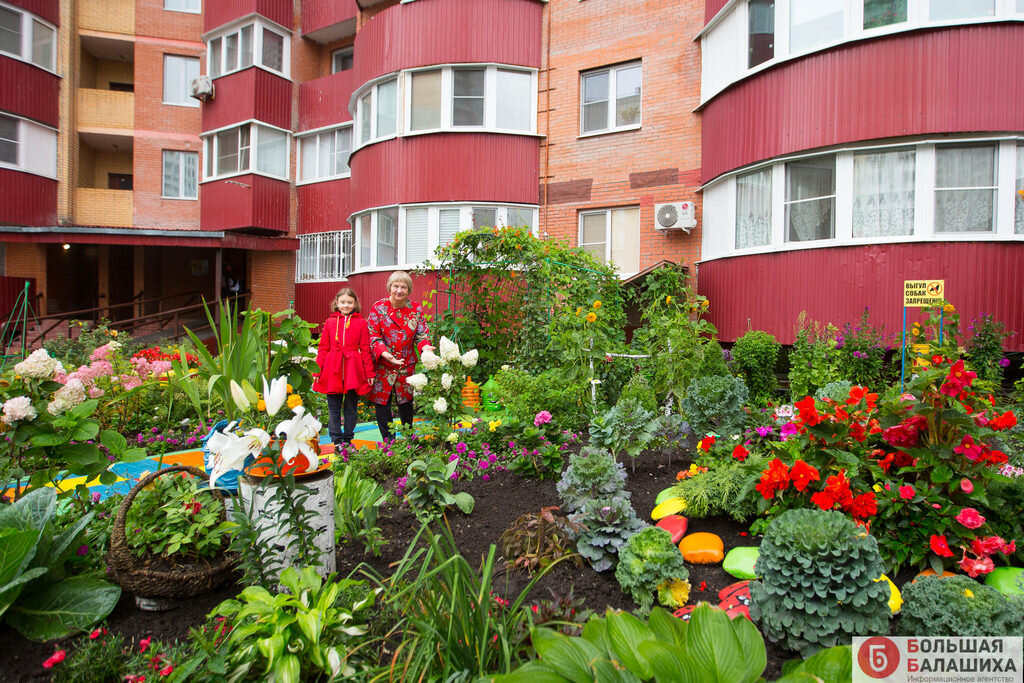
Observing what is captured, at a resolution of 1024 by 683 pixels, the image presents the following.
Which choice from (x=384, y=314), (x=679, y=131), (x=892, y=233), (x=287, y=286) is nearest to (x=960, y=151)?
(x=892, y=233)

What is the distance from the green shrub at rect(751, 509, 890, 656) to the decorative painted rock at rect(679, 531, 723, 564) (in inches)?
21.1

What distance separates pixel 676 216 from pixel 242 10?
44.7 feet

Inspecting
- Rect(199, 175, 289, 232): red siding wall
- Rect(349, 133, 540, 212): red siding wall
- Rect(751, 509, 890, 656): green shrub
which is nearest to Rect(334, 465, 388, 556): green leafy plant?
Rect(751, 509, 890, 656): green shrub

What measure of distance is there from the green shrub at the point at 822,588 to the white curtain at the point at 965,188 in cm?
701

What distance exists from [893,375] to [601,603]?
20.3 feet

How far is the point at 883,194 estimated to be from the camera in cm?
746

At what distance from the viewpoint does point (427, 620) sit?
196 centimetres

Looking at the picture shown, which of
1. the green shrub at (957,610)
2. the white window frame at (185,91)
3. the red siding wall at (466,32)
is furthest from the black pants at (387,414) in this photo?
the white window frame at (185,91)

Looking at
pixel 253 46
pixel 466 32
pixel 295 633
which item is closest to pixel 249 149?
pixel 253 46

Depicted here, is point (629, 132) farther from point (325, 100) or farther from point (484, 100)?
point (325, 100)

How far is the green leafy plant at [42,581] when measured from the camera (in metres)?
2.09

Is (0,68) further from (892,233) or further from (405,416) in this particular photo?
(892,233)

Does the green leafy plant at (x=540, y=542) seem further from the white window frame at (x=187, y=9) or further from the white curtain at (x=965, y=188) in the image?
the white window frame at (x=187, y=9)

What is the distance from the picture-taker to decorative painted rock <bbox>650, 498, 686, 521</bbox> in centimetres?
297
